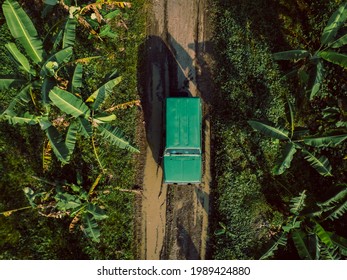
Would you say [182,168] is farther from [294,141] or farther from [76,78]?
[76,78]

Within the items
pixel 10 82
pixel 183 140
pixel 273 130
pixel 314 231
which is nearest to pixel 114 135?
pixel 183 140

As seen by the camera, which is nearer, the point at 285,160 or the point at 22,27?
the point at 22,27

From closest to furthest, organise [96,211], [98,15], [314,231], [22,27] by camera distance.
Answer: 1. [22,27]
2. [314,231]
3. [96,211]
4. [98,15]

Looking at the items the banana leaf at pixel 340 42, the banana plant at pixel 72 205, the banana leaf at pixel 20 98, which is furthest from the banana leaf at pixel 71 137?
the banana leaf at pixel 340 42

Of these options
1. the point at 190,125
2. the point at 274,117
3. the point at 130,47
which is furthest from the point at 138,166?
the point at 274,117

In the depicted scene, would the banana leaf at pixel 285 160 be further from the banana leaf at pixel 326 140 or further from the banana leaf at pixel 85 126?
the banana leaf at pixel 85 126

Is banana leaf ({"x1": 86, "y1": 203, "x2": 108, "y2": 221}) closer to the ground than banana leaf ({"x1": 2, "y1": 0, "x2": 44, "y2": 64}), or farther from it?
closer to the ground

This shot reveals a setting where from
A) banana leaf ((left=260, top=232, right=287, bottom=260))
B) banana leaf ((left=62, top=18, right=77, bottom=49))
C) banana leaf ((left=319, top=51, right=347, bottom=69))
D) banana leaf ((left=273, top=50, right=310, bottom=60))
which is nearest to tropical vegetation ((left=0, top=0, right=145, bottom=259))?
banana leaf ((left=62, top=18, right=77, bottom=49))

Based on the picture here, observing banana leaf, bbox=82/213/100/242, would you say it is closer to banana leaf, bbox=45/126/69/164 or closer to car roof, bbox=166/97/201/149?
banana leaf, bbox=45/126/69/164
